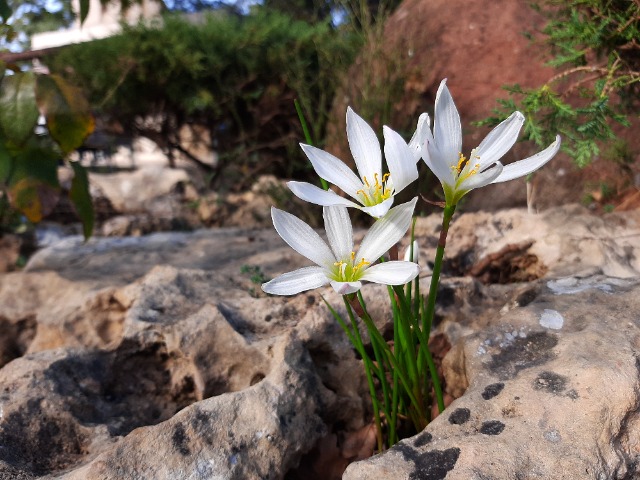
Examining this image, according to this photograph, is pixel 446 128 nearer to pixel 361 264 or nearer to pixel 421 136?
pixel 421 136

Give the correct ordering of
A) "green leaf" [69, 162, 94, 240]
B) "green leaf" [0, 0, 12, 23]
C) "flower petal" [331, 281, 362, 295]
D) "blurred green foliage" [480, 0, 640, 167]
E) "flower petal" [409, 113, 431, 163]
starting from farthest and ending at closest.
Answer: "green leaf" [69, 162, 94, 240] → "green leaf" [0, 0, 12, 23] → "blurred green foliage" [480, 0, 640, 167] → "flower petal" [409, 113, 431, 163] → "flower petal" [331, 281, 362, 295]

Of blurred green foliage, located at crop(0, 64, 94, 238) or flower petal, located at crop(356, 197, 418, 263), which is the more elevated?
blurred green foliage, located at crop(0, 64, 94, 238)

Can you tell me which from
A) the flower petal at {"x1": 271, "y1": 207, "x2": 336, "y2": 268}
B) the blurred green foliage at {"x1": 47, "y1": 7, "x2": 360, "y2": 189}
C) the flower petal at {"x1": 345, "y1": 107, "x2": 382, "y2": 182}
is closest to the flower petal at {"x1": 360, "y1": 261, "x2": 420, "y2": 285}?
the flower petal at {"x1": 271, "y1": 207, "x2": 336, "y2": 268}

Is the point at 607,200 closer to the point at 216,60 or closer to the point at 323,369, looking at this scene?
the point at 323,369

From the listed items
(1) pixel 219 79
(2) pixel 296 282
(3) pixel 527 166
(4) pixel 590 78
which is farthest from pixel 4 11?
(1) pixel 219 79

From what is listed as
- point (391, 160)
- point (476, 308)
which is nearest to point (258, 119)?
point (476, 308)

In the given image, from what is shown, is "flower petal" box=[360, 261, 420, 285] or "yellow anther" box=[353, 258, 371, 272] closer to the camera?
"flower petal" box=[360, 261, 420, 285]

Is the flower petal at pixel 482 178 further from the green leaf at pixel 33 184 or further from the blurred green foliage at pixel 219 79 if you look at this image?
the blurred green foliage at pixel 219 79

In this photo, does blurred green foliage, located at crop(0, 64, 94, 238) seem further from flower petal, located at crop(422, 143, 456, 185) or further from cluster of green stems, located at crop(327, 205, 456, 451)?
flower petal, located at crop(422, 143, 456, 185)
